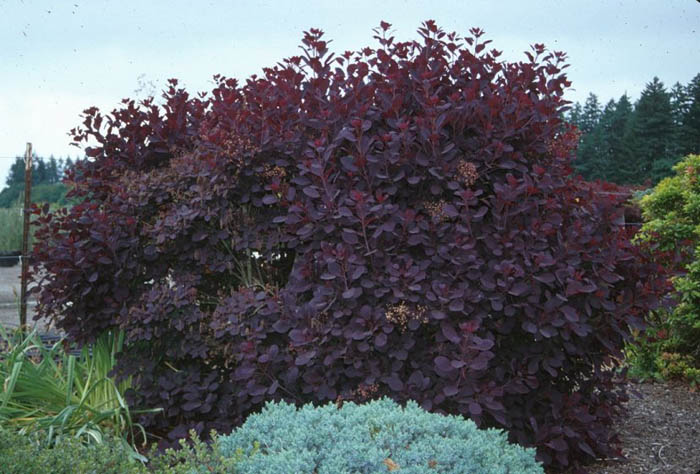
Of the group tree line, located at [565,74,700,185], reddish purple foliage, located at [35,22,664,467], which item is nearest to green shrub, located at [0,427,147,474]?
reddish purple foliage, located at [35,22,664,467]

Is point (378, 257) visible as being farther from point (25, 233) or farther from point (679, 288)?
point (25, 233)

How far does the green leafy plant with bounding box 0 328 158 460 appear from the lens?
3.48 meters

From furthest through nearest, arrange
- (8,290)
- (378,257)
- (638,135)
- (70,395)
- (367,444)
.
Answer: (638,135) < (8,290) < (70,395) < (378,257) < (367,444)

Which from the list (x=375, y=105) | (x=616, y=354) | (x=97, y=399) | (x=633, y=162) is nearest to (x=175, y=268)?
(x=97, y=399)

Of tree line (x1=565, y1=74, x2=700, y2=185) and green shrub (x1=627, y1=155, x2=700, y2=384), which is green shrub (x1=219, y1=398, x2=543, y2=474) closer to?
green shrub (x1=627, y1=155, x2=700, y2=384)

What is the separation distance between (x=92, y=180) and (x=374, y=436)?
2.49m

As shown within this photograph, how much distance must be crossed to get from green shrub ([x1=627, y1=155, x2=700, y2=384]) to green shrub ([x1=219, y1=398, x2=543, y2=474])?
3.23 metres

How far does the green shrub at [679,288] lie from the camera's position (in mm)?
4992

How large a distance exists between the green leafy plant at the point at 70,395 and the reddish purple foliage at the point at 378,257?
206 millimetres

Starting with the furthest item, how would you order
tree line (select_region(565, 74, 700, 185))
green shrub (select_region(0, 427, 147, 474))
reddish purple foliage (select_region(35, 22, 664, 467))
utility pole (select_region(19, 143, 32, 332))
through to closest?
tree line (select_region(565, 74, 700, 185)) → utility pole (select_region(19, 143, 32, 332)) → reddish purple foliage (select_region(35, 22, 664, 467)) → green shrub (select_region(0, 427, 147, 474))

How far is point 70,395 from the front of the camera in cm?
369

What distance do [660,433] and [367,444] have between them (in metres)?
2.72

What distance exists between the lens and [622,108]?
47.9ft

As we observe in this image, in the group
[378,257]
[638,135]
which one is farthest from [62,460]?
[638,135]
